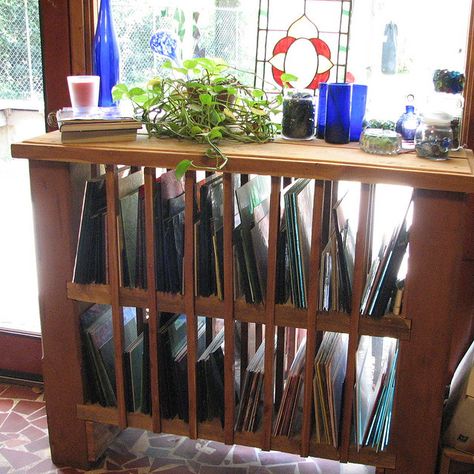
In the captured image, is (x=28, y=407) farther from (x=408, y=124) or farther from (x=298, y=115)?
(x=408, y=124)

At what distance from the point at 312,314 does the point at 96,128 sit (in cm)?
75

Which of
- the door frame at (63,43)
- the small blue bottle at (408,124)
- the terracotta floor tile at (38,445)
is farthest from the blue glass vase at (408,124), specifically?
→ the terracotta floor tile at (38,445)

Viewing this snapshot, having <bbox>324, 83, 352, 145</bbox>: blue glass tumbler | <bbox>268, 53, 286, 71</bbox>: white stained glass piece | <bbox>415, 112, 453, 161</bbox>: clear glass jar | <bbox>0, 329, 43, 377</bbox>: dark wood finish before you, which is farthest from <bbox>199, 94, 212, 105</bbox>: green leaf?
<bbox>0, 329, 43, 377</bbox>: dark wood finish

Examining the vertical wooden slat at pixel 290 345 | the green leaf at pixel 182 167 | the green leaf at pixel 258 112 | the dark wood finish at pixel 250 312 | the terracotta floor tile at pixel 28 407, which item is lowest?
the terracotta floor tile at pixel 28 407

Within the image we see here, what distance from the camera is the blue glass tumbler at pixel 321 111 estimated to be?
6.13ft

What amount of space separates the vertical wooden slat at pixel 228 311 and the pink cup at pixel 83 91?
0.56m

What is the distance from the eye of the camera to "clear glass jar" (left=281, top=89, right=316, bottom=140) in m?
1.79

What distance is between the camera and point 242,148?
1.72 meters

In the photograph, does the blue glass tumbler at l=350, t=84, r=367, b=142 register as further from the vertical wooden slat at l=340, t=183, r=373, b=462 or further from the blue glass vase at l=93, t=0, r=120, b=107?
the blue glass vase at l=93, t=0, r=120, b=107

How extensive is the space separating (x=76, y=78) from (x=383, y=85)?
3.02 feet

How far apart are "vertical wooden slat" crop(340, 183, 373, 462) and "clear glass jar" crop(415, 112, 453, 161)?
169mm

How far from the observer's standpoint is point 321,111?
1.89 m

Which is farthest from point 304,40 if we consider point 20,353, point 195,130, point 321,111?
point 20,353

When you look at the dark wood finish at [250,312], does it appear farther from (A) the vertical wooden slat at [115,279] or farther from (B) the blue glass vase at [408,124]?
(B) the blue glass vase at [408,124]
